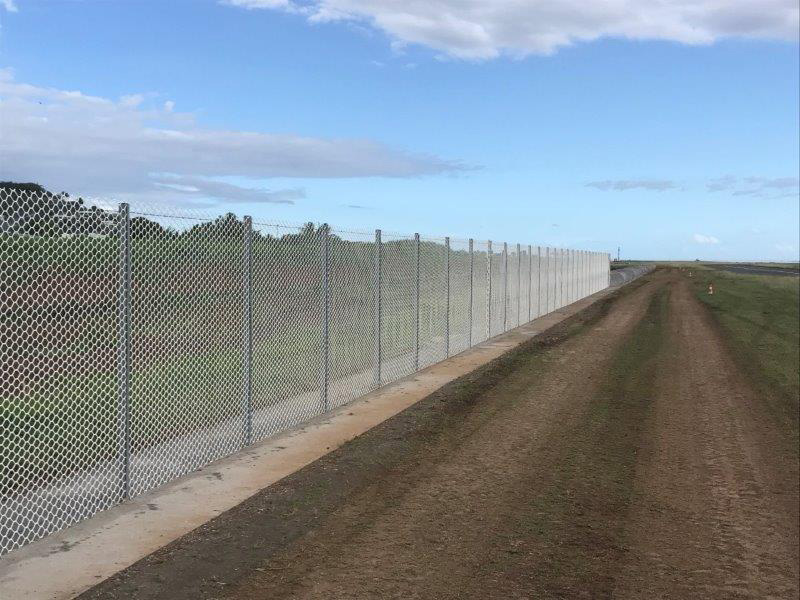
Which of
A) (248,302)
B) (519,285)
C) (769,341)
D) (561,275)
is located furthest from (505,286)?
(248,302)

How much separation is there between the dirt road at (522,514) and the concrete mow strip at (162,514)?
0.58 ft

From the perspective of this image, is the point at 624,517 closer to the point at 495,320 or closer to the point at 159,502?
the point at 159,502

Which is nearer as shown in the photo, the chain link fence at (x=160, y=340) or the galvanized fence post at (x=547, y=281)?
the chain link fence at (x=160, y=340)

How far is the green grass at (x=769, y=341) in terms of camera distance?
10859 mm

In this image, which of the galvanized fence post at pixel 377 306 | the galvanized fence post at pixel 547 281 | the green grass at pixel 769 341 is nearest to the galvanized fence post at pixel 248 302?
the galvanized fence post at pixel 377 306

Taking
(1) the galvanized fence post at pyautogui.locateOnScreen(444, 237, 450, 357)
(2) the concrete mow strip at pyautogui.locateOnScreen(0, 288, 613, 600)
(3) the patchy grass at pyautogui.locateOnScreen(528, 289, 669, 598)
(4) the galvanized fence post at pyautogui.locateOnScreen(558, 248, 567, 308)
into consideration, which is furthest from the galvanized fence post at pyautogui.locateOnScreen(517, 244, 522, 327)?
(2) the concrete mow strip at pyautogui.locateOnScreen(0, 288, 613, 600)

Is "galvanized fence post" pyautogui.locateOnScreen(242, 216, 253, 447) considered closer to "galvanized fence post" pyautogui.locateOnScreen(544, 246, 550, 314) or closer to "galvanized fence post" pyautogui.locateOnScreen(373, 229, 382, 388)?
"galvanized fence post" pyautogui.locateOnScreen(373, 229, 382, 388)

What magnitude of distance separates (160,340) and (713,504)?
16.6 feet

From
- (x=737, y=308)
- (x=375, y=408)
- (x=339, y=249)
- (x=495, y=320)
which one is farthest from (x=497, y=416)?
(x=737, y=308)

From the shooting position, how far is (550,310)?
28.1m

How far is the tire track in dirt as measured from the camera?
472 centimetres

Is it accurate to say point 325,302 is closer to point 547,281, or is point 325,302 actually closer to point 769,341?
point 769,341

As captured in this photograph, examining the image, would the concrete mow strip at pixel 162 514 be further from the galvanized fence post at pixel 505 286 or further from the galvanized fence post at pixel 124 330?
the galvanized fence post at pixel 505 286

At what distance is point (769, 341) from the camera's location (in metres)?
17.5
